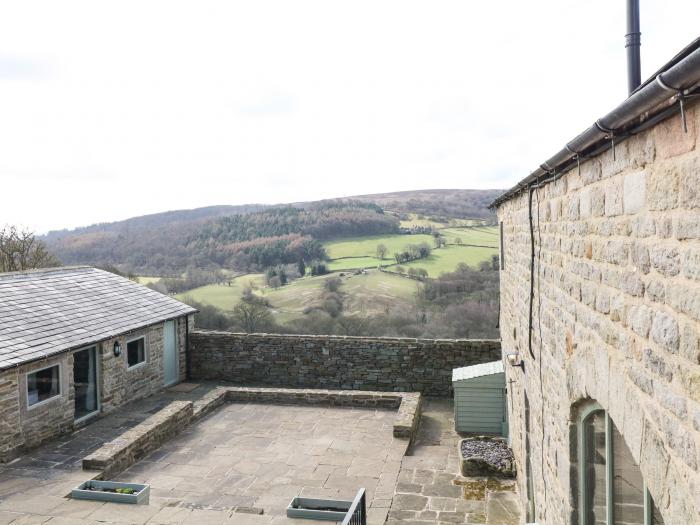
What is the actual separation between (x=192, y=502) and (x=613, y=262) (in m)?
8.07

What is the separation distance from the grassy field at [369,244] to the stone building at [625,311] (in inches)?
1710

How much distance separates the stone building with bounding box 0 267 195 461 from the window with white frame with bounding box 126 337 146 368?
1.1 inches

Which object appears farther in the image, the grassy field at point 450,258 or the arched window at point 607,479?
the grassy field at point 450,258

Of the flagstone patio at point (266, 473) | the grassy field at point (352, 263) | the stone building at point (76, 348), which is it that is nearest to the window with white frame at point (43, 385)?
the stone building at point (76, 348)

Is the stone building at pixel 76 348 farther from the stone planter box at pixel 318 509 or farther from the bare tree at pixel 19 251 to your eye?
the bare tree at pixel 19 251

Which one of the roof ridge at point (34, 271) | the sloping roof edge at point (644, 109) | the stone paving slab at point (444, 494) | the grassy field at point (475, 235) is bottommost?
the stone paving slab at point (444, 494)

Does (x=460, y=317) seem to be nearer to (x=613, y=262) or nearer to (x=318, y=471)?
(x=318, y=471)

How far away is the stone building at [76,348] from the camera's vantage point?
10.9 metres

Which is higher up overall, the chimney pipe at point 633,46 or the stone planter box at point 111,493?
the chimney pipe at point 633,46

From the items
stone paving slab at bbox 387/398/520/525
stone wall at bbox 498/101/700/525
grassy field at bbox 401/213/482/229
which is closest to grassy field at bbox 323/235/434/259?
grassy field at bbox 401/213/482/229

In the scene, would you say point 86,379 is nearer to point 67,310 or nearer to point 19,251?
point 67,310

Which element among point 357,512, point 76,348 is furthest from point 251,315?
point 357,512

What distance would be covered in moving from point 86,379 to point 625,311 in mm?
13146

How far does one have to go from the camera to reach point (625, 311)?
9.55ft
